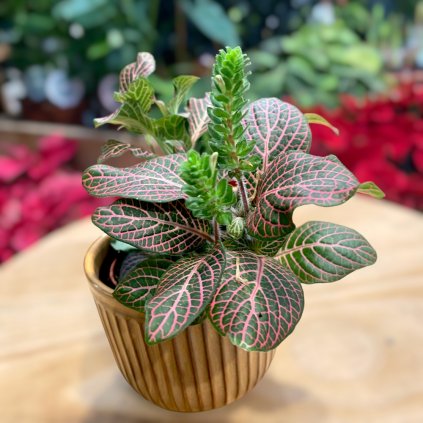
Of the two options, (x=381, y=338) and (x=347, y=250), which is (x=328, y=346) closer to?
(x=381, y=338)

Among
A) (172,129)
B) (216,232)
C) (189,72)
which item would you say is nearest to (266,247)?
(216,232)

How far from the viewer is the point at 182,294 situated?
1.36 ft

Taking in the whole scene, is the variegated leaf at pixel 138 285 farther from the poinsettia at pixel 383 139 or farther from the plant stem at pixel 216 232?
the poinsettia at pixel 383 139

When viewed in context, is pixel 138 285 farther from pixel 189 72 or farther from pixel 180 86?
pixel 189 72

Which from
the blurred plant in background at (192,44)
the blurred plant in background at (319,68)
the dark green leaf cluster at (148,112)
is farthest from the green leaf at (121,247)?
the blurred plant in background at (319,68)

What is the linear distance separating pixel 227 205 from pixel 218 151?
0.05 metres

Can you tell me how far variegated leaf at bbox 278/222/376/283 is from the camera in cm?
45

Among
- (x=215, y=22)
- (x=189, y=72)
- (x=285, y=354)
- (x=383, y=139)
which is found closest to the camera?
(x=285, y=354)

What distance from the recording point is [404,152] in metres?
1.38

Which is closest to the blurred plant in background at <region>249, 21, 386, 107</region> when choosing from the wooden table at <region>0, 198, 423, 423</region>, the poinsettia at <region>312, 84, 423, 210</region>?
the poinsettia at <region>312, 84, 423, 210</region>

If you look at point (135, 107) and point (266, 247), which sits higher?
point (135, 107)

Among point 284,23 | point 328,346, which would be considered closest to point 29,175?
point 284,23

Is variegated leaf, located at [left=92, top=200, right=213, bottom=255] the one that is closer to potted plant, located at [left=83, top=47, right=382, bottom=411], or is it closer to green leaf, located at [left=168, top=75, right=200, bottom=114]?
potted plant, located at [left=83, top=47, right=382, bottom=411]

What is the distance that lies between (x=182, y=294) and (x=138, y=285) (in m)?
0.06
